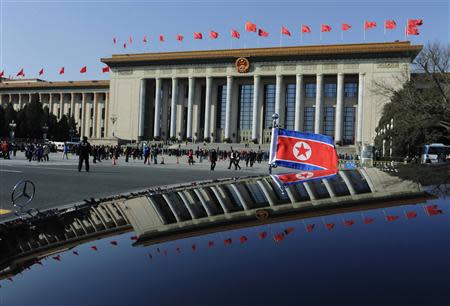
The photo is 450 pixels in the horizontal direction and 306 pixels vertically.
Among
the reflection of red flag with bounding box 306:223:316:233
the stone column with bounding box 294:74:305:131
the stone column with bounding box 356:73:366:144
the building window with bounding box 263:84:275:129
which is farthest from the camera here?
the building window with bounding box 263:84:275:129

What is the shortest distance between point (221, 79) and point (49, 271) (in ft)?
260

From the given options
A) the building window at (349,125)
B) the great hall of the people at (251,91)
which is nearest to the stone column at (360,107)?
the great hall of the people at (251,91)

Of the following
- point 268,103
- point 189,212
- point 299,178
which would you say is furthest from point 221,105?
point 189,212

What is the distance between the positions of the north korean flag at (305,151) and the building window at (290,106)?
59.3m

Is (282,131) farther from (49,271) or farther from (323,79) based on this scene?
(323,79)

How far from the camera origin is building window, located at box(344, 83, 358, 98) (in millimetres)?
73500

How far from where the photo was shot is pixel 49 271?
5.44 ft

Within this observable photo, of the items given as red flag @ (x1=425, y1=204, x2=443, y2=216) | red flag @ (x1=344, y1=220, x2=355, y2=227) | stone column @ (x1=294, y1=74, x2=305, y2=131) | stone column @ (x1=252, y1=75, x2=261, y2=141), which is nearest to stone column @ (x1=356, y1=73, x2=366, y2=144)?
stone column @ (x1=294, y1=74, x2=305, y2=131)

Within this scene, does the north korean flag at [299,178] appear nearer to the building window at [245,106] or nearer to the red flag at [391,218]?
the red flag at [391,218]

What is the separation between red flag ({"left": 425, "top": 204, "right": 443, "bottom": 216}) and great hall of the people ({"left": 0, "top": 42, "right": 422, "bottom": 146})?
66148 mm

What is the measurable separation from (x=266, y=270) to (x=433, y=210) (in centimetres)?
109

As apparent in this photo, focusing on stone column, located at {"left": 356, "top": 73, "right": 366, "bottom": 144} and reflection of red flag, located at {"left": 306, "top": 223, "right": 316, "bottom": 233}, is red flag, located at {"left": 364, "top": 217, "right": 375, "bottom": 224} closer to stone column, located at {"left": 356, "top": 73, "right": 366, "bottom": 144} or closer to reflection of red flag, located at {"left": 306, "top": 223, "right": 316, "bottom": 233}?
reflection of red flag, located at {"left": 306, "top": 223, "right": 316, "bottom": 233}

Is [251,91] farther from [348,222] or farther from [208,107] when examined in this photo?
[348,222]

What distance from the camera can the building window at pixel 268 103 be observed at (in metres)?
77.6
